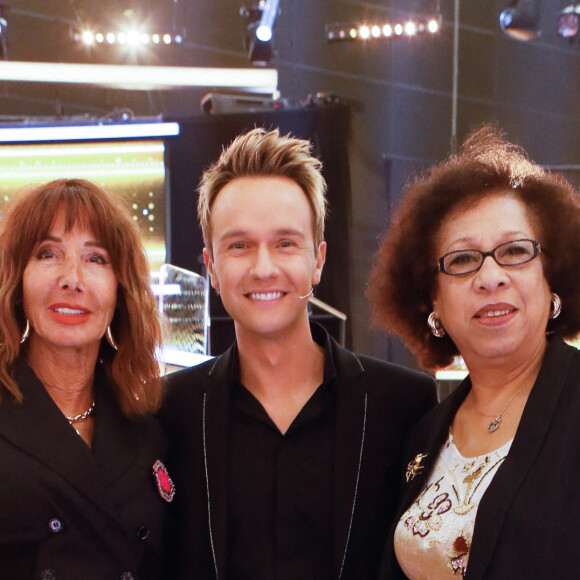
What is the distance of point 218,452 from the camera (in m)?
2.16

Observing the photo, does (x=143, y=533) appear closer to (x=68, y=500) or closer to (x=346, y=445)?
(x=68, y=500)

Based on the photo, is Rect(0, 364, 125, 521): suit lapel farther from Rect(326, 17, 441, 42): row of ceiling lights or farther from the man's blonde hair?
Rect(326, 17, 441, 42): row of ceiling lights

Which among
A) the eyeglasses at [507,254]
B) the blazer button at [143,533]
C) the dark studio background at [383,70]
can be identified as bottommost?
the blazer button at [143,533]

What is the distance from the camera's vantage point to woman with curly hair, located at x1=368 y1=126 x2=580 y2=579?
1.59 m

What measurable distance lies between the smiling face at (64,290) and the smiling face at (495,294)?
2.75 feet

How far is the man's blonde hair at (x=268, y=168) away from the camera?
2.34 m

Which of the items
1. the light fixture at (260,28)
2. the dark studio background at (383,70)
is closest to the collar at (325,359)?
the dark studio background at (383,70)

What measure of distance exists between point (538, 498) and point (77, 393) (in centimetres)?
113

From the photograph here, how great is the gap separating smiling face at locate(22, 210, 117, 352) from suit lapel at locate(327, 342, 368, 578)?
0.66 metres

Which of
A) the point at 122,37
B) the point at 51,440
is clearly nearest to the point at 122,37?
the point at 122,37

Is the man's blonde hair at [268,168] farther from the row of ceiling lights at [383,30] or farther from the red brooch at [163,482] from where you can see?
the row of ceiling lights at [383,30]

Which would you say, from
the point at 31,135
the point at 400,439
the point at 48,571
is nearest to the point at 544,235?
the point at 400,439

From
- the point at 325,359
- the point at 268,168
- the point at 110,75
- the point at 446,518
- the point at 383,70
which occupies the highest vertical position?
the point at 383,70

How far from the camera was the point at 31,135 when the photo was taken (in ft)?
17.6
